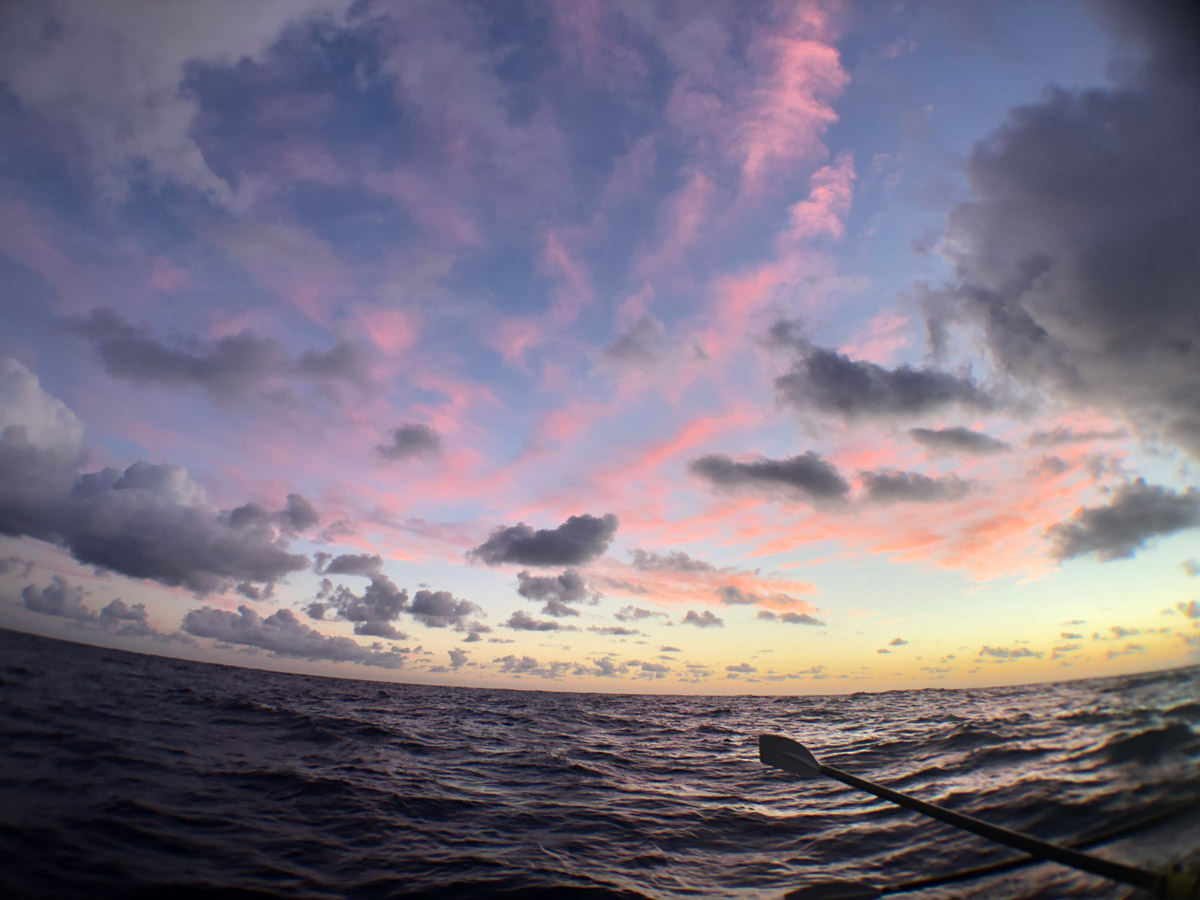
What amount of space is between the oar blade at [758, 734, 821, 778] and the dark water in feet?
3.42

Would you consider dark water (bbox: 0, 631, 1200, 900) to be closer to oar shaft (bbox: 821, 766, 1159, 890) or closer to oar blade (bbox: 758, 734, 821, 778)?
oar shaft (bbox: 821, 766, 1159, 890)

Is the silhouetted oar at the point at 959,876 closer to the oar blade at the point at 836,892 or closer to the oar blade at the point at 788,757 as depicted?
the oar blade at the point at 836,892

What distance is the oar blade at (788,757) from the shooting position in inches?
423

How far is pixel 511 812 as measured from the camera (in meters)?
11.0

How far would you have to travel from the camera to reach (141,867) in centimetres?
668

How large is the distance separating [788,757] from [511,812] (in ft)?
22.0

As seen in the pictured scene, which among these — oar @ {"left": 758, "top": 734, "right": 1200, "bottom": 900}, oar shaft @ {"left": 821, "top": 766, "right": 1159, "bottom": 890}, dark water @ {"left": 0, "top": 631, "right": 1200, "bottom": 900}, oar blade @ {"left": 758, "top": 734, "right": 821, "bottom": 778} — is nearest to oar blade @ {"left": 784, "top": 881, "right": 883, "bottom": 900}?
Answer: oar @ {"left": 758, "top": 734, "right": 1200, "bottom": 900}

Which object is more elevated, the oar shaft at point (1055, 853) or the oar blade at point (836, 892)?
the oar shaft at point (1055, 853)

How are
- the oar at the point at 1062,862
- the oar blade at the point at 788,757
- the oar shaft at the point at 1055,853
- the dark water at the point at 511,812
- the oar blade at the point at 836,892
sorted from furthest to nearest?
the oar blade at the point at 788,757, the dark water at the point at 511,812, the oar blade at the point at 836,892, the oar shaft at the point at 1055,853, the oar at the point at 1062,862

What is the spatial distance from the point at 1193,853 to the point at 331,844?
44.2 ft

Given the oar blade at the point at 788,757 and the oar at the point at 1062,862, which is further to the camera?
the oar blade at the point at 788,757

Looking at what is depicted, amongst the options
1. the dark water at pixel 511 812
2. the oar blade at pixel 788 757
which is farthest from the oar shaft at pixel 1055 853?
the oar blade at pixel 788 757

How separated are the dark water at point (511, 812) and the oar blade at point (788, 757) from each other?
41.0 inches

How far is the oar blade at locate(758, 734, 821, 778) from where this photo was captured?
10.7 m
